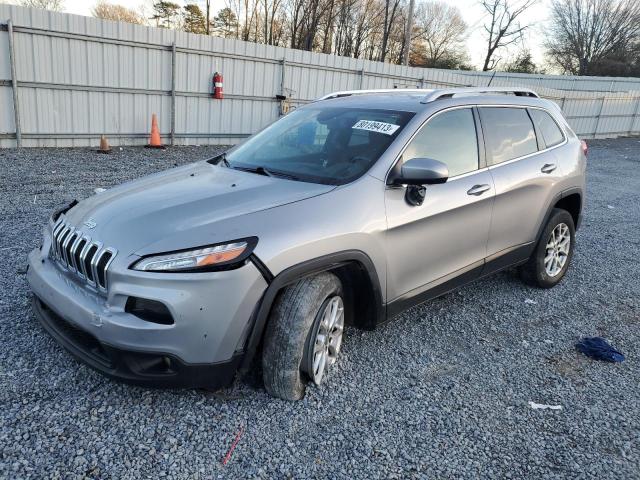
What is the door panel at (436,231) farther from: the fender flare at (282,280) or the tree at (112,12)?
the tree at (112,12)

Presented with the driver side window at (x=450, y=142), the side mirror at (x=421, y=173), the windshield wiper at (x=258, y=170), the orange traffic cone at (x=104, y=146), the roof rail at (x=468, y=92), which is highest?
the roof rail at (x=468, y=92)

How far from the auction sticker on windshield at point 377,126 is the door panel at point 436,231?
461 mm

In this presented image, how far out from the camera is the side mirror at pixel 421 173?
10.0ft

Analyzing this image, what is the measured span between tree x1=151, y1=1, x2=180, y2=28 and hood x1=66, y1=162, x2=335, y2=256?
136 feet

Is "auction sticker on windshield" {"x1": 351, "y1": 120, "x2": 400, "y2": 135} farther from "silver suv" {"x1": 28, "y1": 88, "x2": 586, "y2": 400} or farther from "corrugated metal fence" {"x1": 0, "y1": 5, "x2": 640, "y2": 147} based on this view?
"corrugated metal fence" {"x1": 0, "y1": 5, "x2": 640, "y2": 147}

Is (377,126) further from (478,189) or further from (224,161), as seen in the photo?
(224,161)

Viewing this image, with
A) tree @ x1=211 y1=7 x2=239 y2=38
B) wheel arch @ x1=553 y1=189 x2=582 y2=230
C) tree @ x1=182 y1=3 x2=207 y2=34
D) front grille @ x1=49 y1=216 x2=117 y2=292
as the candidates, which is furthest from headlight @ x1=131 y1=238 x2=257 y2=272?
tree @ x1=182 y1=3 x2=207 y2=34

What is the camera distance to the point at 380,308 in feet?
10.4

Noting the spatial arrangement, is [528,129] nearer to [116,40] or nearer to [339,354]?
[339,354]

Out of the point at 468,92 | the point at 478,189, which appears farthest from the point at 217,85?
the point at 478,189

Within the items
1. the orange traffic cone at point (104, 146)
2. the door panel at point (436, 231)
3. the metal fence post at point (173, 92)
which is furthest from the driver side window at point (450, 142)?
the metal fence post at point (173, 92)

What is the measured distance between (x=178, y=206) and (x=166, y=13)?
4278 centimetres

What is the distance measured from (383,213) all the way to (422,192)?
373mm

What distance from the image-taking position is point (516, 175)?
13.5 ft
